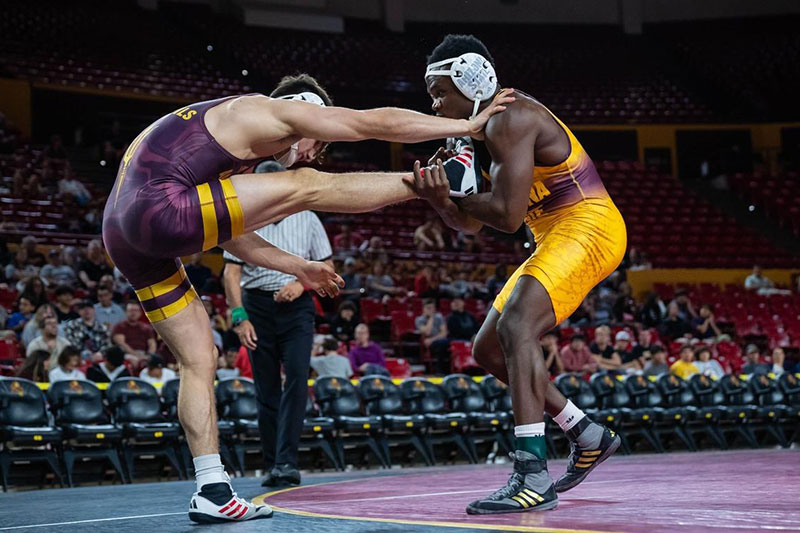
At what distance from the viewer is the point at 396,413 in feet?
31.1

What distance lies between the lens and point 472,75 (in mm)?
3750

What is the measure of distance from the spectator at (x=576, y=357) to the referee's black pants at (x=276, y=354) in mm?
6799

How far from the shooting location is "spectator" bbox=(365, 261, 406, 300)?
13508 millimetres

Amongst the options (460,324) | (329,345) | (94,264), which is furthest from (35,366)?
(460,324)

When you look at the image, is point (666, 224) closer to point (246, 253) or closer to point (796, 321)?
point (796, 321)

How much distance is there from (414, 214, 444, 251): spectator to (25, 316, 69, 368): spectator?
881cm

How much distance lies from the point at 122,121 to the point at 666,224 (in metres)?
12.3

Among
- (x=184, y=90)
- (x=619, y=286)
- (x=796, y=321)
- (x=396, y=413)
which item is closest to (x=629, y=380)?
(x=396, y=413)

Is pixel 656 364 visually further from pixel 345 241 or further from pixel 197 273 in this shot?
pixel 197 273

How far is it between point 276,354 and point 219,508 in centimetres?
231

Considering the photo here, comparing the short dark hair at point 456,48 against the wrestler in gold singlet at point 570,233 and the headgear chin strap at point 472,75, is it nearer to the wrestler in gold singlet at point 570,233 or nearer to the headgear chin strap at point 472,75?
the headgear chin strap at point 472,75

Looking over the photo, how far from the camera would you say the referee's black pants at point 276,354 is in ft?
17.8

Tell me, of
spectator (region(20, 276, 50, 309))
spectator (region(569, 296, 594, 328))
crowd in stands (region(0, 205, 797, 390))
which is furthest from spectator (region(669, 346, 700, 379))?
spectator (region(20, 276, 50, 309))

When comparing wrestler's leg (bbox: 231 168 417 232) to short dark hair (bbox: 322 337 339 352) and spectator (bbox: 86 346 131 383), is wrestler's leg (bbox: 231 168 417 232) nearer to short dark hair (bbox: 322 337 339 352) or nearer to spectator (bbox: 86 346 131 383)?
spectator (bbox: 86 346 131 383)
